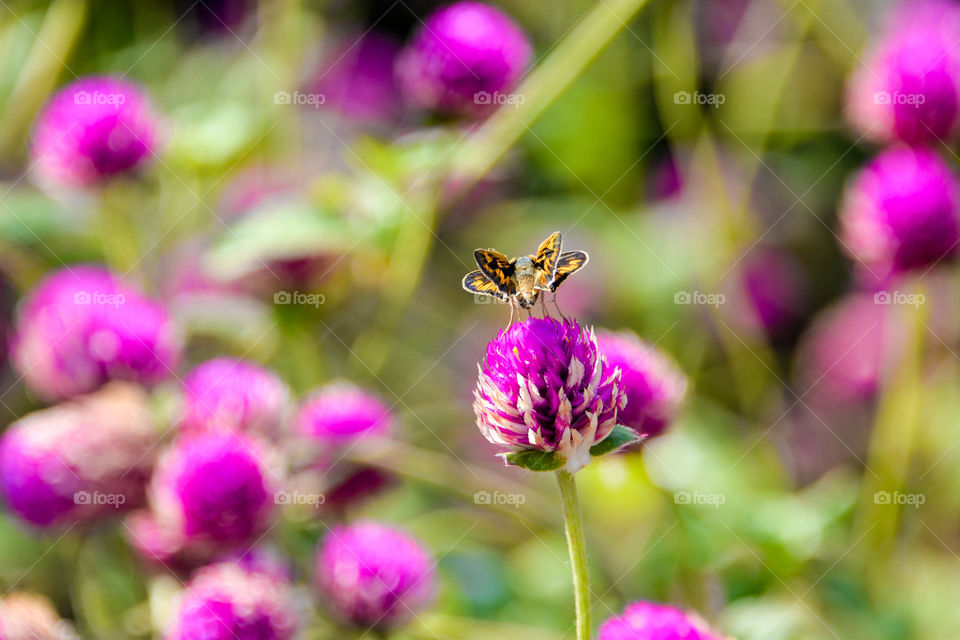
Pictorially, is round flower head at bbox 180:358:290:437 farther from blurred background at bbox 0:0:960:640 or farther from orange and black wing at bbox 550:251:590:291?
orange and black wing at bbox 550:251:590:291

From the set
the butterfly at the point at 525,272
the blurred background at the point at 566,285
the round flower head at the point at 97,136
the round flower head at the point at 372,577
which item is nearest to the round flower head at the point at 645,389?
the blurred background at the point at 566,285

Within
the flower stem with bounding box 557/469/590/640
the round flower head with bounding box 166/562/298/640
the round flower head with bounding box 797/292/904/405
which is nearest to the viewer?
the flower stem with bounding box 557/469/590/640

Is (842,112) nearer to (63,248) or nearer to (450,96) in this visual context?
(450,96)

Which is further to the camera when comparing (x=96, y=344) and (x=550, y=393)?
(x=96, y=344)

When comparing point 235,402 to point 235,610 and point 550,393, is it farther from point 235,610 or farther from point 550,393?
point 550,393

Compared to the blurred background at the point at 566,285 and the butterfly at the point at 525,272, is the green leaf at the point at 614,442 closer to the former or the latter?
the butterfly at the point at 525,272

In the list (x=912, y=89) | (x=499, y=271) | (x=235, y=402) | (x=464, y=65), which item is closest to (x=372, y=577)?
(x=235, y=402)

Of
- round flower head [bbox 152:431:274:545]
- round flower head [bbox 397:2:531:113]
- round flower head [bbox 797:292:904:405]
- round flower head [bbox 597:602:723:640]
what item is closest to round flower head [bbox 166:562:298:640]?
round flower head [bbox 152:431:274:545]
